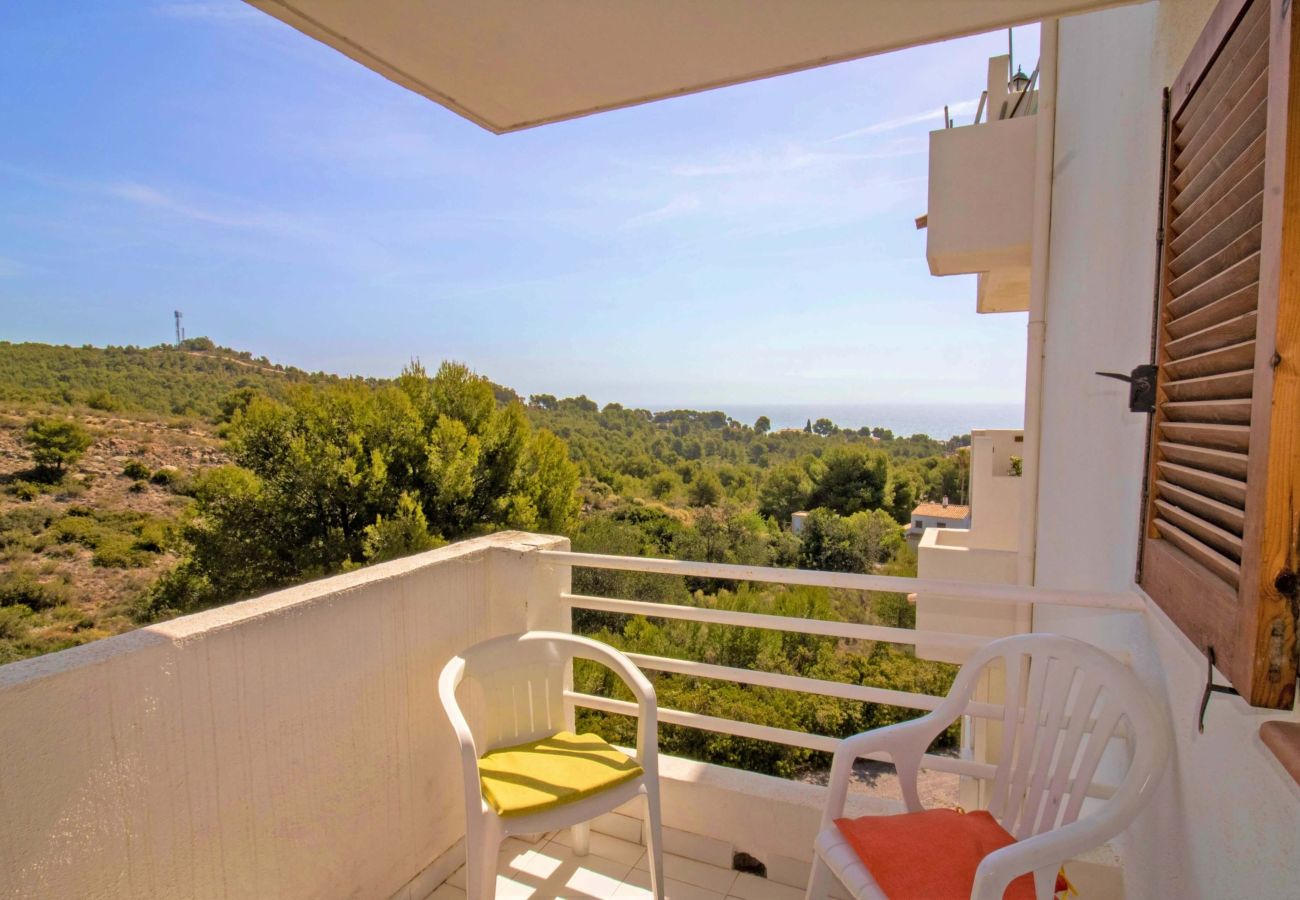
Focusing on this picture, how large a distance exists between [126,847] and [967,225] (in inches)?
152

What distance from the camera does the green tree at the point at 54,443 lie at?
15062 mm

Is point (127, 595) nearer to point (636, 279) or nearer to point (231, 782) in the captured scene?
point (231, 782)

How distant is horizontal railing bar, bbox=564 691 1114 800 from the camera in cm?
164

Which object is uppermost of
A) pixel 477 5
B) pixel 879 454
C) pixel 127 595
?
pixel 477 5

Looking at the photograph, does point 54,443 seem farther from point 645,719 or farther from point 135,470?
point 645,719

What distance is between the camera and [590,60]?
5.51ft

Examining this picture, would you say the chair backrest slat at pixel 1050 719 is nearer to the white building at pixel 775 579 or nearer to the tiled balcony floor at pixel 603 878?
the white building at pixel 775 579

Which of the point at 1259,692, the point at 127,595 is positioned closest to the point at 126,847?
the point at 1259,692

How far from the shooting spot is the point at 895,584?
181cm

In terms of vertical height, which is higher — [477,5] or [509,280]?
[509,280]

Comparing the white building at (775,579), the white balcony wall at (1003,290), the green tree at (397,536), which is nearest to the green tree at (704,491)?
the green tree at (397,536)

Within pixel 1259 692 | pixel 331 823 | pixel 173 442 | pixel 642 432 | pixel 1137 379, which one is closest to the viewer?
pixel 1259 692

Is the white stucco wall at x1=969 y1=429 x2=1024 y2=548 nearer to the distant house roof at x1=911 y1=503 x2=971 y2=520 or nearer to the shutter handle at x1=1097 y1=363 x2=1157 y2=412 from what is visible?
the shutter handle at x1=1097 y1=363 x2=1157 y2=412

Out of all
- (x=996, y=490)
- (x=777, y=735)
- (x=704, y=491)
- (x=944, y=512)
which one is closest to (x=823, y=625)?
(x=777, y=735)
